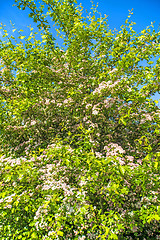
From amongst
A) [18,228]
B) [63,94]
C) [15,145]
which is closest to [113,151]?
[18,228]

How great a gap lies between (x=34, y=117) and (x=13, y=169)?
9.42 feet

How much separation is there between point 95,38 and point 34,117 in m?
4.17

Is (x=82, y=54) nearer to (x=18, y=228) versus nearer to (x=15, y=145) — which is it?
(x=15, y=145)

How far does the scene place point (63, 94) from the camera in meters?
7.18

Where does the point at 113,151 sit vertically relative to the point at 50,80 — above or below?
below

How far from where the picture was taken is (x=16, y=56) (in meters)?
6.17

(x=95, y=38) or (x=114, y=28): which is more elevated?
(x=114, y=28)

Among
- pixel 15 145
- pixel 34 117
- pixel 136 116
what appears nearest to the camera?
pixel 136 116

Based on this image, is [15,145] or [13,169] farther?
[15,145]

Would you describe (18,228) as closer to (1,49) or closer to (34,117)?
(34,117)

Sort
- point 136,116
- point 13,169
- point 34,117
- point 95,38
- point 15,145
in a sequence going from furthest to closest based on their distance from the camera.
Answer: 1. point 15,145
2. point 95,38
3. point 34,117
4. point 136,116
5. point 13,169

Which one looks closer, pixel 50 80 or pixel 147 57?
pixel 147 57

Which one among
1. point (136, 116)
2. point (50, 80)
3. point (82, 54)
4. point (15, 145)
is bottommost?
point (136, 116)

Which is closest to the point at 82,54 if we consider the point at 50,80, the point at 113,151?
the point at 50,80
